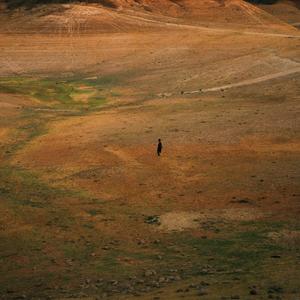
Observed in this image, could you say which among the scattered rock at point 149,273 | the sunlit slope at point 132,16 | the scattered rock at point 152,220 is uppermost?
the scattered rock at point 149,273

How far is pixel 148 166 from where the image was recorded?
3131cm

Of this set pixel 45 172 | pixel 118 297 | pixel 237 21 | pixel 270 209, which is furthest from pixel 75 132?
pixel 237 21

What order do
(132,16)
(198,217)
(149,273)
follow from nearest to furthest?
1. (149,273)
2. (198,217)
3. (132,16)

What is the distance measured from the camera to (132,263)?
19594 millimetres

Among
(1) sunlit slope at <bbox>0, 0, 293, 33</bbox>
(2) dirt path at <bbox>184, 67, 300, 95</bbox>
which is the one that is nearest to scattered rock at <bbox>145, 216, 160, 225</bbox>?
(2) dirt path at <bbox>184, 67, 300, 95</bbox>

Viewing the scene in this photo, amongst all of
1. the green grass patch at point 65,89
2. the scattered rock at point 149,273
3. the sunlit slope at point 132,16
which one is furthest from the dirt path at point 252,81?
the scattered rock at point 149,273

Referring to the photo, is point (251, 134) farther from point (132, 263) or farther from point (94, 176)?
point (132, 263)

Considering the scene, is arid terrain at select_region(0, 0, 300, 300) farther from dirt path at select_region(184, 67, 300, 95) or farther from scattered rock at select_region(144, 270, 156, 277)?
dirt path at select_region(184, 67, 300, 95)

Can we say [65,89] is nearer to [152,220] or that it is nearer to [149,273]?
[152,220]

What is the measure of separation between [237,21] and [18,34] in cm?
2476

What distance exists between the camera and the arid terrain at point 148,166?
1870cm

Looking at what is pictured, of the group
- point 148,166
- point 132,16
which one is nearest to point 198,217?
point 148,166

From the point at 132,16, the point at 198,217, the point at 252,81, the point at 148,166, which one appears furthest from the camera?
the point at 132,16

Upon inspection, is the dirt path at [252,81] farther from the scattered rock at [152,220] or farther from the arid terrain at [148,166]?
the scattered rock at [152,220]
